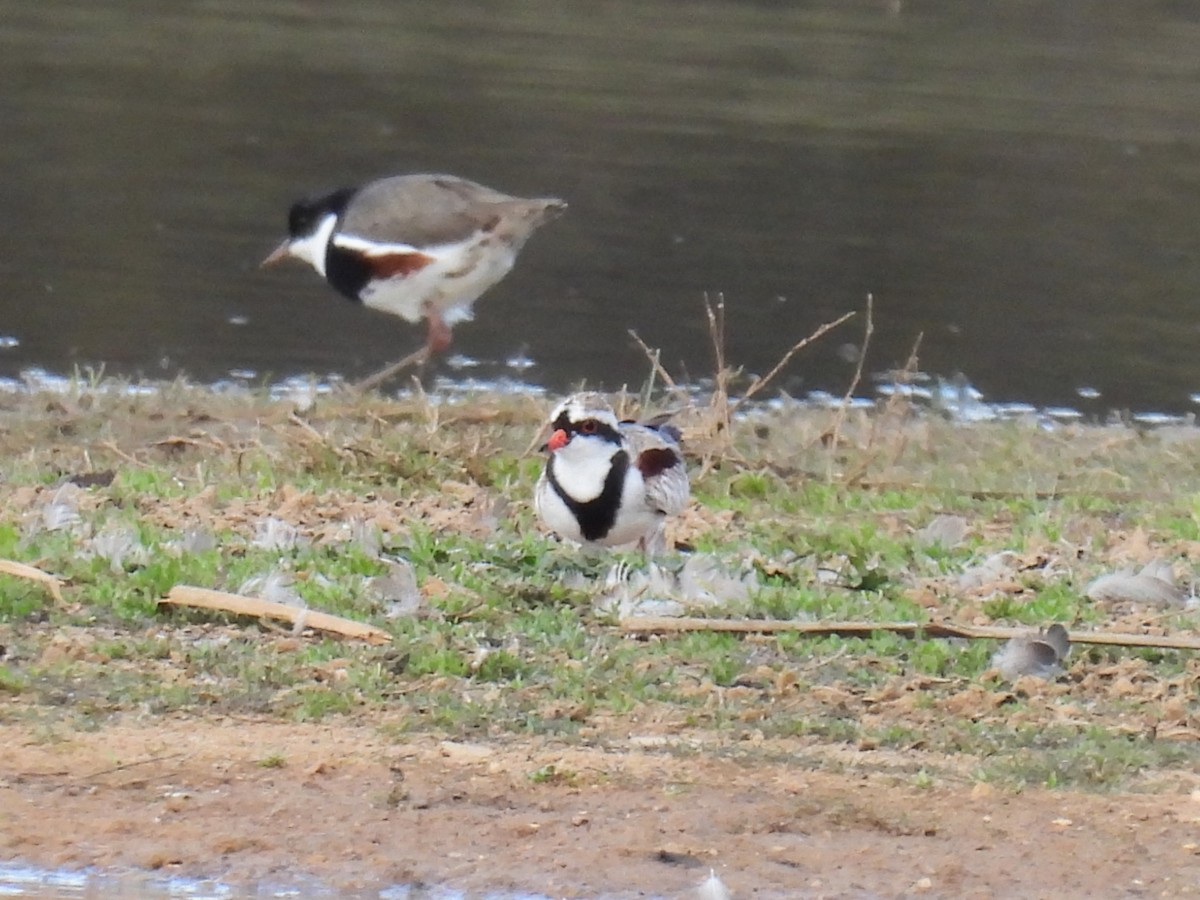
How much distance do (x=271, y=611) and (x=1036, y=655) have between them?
205cm

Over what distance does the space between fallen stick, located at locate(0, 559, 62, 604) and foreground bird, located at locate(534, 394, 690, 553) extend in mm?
1541

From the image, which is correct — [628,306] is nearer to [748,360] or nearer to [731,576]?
[748,360]

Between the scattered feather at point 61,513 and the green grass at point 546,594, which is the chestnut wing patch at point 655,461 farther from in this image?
the scattered feather at point 61,513

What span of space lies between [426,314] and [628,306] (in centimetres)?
355

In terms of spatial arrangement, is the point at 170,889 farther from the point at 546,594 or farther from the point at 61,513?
the point at 61,513

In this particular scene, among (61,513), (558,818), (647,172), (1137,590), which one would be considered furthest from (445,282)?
(647,172)

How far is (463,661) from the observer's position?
19.7 ft

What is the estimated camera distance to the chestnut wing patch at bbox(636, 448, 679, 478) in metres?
7.20

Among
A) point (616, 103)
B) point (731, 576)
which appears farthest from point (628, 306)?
point (731, 576)

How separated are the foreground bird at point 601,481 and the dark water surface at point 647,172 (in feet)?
16.4

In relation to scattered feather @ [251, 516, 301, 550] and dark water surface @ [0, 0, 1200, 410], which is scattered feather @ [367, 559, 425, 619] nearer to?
scattered feather @ [251, 516, 301, 550]

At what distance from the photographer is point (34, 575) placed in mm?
6422

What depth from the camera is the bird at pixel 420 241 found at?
36.3 feet

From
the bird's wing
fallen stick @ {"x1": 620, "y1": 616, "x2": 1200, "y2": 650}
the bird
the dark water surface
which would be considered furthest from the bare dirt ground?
the dark water surface
